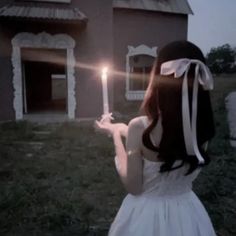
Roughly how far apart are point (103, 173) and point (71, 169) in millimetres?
585

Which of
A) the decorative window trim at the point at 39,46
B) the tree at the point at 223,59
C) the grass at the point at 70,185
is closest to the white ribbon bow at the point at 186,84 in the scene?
the grass at the point at 70,185

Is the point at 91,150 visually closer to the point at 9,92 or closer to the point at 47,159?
the point at 47,159

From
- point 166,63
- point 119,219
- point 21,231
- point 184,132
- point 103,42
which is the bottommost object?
point 21,231

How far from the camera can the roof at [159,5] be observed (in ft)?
49.5

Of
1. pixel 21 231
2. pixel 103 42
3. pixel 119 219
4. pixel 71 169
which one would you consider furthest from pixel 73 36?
pixel 119 219

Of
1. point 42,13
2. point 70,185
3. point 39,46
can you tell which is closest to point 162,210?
point 70,185

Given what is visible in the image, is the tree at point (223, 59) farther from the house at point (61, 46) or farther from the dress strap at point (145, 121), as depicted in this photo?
the dress strap at point (145, 121)

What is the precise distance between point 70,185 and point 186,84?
3966mm

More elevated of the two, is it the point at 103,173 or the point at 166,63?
the point at 166,63

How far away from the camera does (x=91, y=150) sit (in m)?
7.64

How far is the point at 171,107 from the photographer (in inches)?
72.0

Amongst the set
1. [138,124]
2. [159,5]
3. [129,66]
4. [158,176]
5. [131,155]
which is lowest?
[158,176]

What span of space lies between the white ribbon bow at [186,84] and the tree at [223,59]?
4090 cm

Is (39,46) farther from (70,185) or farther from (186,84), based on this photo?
(186,84)
